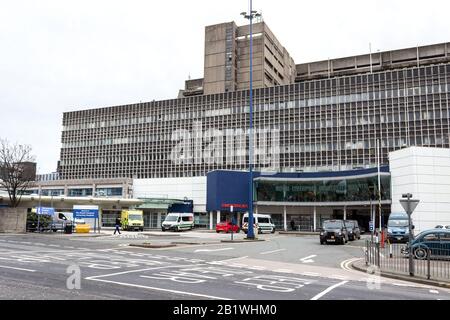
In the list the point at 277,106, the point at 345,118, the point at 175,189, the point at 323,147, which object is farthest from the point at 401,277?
the point at 277,106

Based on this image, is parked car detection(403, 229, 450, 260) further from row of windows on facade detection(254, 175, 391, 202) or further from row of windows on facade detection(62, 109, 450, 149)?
row of windows on facade detection(62, 109, 450, 149)

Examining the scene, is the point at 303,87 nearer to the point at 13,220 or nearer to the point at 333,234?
the point at 333,234

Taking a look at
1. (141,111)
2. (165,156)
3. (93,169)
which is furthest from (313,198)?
(93,169)

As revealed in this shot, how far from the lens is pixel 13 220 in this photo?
1646 inches

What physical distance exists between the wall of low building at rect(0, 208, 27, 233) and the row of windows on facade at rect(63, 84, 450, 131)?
5153cm

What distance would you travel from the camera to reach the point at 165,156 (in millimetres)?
89250

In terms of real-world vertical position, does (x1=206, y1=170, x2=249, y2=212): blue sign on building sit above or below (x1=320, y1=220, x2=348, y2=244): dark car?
above

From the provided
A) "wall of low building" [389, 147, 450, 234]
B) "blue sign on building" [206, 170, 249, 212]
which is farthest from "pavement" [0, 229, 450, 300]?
"blue sign on building" [206, 170, 249, 212]

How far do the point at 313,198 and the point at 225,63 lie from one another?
49867 mm

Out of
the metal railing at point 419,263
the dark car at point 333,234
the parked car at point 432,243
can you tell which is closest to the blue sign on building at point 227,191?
the dark car at point 333,234

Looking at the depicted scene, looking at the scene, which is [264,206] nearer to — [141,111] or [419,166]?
[419,166]

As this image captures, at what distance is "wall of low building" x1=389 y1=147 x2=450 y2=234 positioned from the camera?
158 feet

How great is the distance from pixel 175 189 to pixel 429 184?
140 feet
